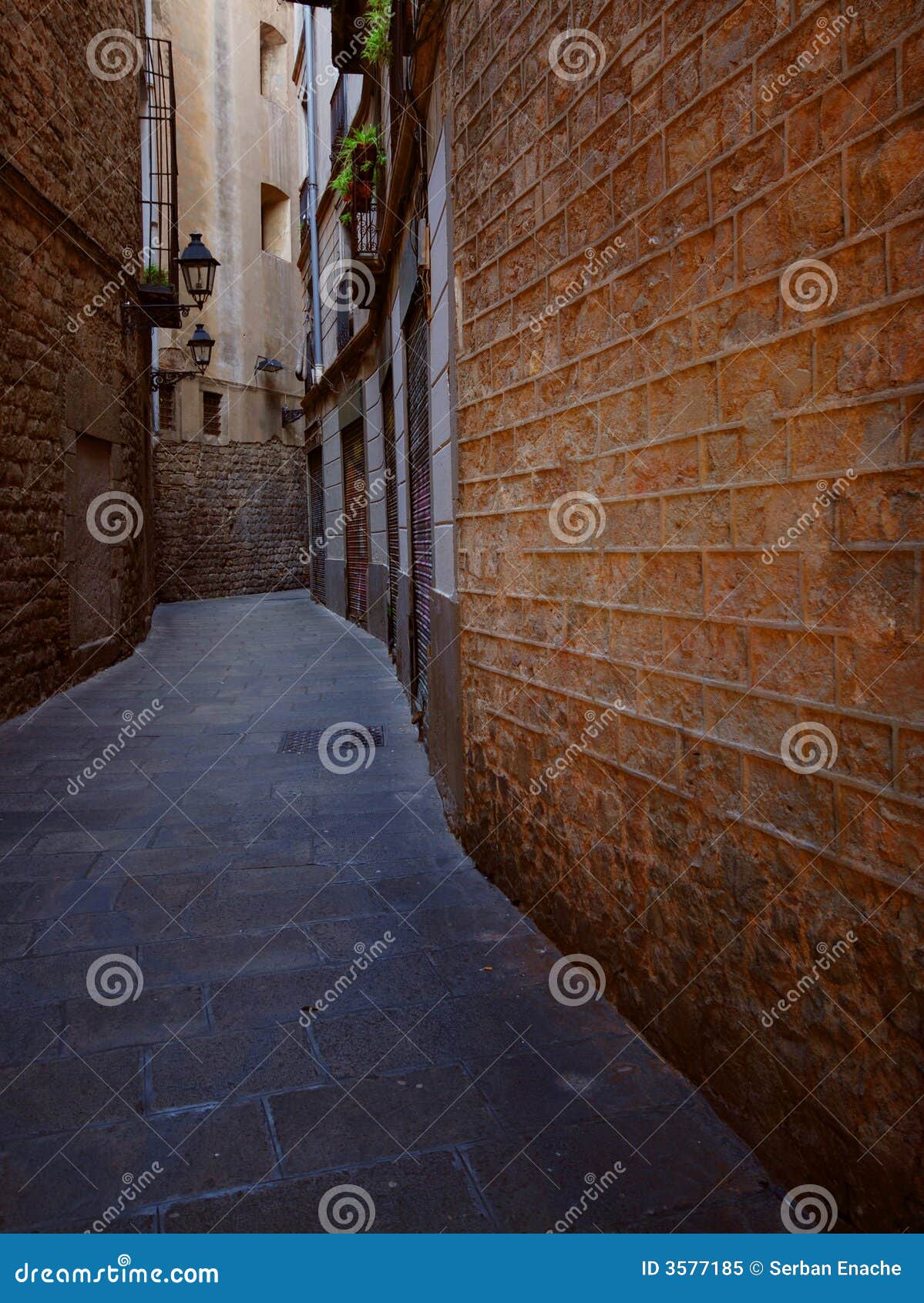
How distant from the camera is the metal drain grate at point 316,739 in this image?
20.7 ft

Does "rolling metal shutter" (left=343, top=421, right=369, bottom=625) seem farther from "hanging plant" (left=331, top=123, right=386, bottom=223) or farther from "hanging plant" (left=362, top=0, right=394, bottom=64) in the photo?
"hanging plant" (left=362, top=0, right=394, bottom=64)

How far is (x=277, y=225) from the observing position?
81.3 ft

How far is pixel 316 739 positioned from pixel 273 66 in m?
23.2

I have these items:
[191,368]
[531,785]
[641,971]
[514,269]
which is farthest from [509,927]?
[191,368]
